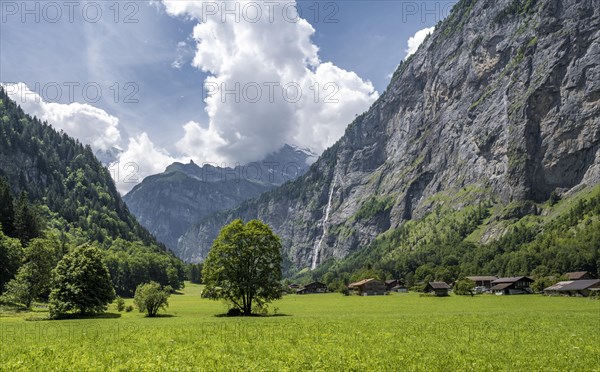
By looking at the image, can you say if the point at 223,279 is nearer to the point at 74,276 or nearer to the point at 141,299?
the point at 141,299

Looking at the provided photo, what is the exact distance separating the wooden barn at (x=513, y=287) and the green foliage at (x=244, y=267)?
5123 inches

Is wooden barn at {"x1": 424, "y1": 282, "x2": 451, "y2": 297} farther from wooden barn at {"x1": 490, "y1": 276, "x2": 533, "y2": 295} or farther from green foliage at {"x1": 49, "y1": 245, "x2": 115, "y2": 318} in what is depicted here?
green foliage at {"x1": 49, "y1": 245, "x2": 115, "y2": 318}

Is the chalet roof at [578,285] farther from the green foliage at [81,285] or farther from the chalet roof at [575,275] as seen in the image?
the green foliage at [81,285]

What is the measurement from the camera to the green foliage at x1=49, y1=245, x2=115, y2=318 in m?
61.3

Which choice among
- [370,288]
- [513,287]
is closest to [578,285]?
[513,287]

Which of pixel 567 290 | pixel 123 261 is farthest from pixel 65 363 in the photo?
pixel 123 261

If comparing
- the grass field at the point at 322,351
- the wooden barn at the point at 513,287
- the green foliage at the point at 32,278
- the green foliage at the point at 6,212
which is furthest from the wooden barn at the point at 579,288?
the green foliage at the point at 6,212

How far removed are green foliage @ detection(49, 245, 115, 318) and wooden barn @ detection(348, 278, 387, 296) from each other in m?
133

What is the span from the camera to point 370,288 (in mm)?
186625

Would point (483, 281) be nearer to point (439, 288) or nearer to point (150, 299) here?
point (439, 288)

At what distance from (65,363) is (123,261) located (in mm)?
161474

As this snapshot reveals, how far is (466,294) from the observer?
160m

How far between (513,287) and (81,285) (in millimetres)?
157364

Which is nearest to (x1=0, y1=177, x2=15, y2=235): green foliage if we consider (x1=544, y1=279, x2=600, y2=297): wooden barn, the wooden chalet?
(x1=544, y1=279, x2=600, y2=297): wooden barn
